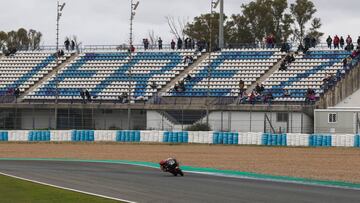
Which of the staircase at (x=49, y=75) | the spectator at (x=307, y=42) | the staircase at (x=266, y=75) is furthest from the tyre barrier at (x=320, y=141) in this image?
the staircase at (x=49, y=75)

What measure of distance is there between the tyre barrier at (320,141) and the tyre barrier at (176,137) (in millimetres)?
8427

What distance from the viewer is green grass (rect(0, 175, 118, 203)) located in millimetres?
19297

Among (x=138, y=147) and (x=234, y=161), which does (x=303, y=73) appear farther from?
(x=234, y=161)

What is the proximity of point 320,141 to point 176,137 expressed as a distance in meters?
9.59

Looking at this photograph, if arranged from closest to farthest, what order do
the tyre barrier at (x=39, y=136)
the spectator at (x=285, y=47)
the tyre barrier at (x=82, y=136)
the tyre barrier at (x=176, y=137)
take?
1. the tyre barrier at (x=176, y=137)
2. the tyre barrier at (x=82, y=136)
3. the tyre barrier at (x=39, y=136)
4. the spectator at (x=285, y=47)

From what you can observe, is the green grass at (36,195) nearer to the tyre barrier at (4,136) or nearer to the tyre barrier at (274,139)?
the tyre barrier at (274,139)

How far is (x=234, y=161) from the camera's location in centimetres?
3659

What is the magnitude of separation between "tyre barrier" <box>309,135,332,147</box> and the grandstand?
16.1 feet

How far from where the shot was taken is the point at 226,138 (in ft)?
168

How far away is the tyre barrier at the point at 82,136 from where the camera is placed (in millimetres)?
54562

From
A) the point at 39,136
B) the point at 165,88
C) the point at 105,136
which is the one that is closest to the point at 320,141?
the point at 105,136

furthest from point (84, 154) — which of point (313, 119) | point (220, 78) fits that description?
point (220, 78)

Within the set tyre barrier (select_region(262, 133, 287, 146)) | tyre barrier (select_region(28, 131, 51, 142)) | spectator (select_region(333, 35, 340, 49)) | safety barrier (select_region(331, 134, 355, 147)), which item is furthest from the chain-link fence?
spectator (select_region(333, 35, 340, 49))

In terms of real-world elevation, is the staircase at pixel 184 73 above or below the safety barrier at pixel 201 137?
above
